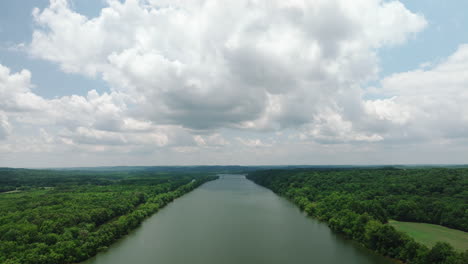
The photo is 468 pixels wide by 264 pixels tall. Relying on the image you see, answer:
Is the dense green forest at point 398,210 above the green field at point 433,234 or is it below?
above

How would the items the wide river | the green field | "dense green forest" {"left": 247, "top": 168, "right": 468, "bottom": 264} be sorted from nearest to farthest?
"dense green forest" {"left": 247, "top": 168, "right": 468, "bottom": 264} → the wide river → the green field

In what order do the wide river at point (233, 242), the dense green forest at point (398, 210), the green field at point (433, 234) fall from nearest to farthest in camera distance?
1. the dense green forest at point (398, 210)
2. the wide river at point (233, 242)
3. the green field at point (433, 234)

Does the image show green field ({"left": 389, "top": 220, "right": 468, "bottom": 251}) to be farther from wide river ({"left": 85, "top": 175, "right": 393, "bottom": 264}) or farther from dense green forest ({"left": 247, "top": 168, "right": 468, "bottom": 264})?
wide river ({"left": 85, "top": 175, "right": 393, "bottom": 264})

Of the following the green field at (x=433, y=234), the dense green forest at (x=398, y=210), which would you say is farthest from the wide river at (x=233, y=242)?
the green field at (x=433, y=234)

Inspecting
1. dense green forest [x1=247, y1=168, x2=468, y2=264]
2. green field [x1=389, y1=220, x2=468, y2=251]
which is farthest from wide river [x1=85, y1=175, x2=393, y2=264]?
green field [x1=389, y1=220, x2=468, y2=251]

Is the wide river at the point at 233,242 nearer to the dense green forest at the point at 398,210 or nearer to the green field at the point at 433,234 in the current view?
the dense green forest at the point at 398,210

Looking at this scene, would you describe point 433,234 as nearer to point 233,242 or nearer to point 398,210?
point 398,210

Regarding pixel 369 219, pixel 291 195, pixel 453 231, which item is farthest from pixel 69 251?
pixel 291 195
